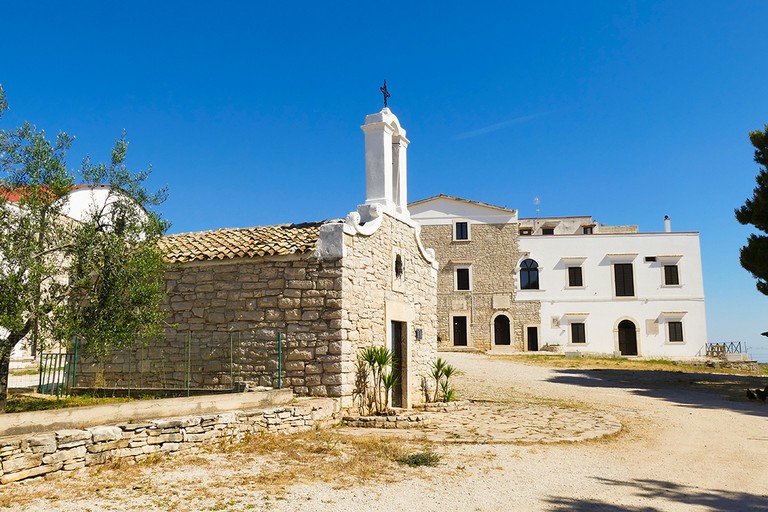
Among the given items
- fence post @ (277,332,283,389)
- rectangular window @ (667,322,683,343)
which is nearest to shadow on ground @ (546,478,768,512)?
fence post @ (277,332,283,389)

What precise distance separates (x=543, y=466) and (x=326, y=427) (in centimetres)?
368

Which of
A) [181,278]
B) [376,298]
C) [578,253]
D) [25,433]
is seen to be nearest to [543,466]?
[376,298]

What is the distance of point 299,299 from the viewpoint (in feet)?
34.5

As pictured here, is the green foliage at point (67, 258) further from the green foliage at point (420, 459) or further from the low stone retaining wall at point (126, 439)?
the green foliage at point (420, 459)

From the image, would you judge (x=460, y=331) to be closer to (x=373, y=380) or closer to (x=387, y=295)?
(x=387, y=295)

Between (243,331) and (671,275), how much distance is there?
26586 millimetres

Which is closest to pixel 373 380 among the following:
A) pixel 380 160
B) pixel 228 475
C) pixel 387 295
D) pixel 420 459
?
pixel 387 295

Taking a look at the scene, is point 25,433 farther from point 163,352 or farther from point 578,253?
point 578,253

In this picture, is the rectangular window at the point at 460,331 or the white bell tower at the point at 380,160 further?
the rectangular window at the point at 460,331

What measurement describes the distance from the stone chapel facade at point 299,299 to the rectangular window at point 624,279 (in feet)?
72.0

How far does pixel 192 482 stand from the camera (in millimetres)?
6480

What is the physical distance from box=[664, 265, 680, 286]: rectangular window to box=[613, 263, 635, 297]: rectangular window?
5.52 ft

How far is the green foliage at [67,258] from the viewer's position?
23.7 ft

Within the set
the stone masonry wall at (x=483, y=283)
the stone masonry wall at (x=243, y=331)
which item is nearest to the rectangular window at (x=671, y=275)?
the stone masonry wall at (x=483, y=283)
